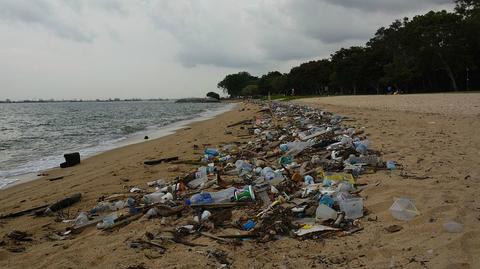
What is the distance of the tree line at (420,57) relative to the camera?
39219mm

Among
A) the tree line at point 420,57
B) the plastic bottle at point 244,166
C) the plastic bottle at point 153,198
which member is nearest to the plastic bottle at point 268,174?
the plastic bottle at point 244,166

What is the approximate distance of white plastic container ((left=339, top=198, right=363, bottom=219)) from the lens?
12.9ft

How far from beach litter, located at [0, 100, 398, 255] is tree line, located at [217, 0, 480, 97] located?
127 ft

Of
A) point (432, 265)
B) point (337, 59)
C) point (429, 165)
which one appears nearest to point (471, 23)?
point (337, 59)

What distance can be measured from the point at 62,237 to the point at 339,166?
3.99 m

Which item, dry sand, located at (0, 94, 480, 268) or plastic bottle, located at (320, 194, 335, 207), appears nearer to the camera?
dry sand, located at (0, 94, 480, 268)

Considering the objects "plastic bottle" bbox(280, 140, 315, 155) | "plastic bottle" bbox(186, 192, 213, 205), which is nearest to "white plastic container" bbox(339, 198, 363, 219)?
"plastic bottle" bbox(186, 192, 213, 205)

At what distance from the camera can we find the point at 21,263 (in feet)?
12.2

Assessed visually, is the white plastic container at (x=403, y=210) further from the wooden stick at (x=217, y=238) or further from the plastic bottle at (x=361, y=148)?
the plastic bottle at (x=361, y=148)

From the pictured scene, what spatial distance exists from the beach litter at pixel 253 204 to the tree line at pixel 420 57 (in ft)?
127

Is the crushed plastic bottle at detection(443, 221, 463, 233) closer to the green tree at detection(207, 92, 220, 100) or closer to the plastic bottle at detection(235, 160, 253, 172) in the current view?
the plastic bottle at detection(235, 160, 253, 172)

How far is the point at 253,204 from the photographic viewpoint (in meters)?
4.70

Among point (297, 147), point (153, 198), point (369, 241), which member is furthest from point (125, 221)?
point (297, 147)

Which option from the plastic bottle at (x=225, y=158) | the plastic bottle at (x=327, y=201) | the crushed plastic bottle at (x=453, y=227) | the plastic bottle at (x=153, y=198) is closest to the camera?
the crushed plastic bottle at (x=453, y=227)
